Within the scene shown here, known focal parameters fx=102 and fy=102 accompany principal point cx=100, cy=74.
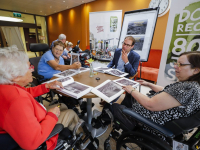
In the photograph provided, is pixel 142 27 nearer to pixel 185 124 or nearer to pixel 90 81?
pixel 90 81

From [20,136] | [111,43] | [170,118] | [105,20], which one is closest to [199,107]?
[170,118]

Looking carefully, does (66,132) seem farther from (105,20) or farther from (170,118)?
(105,20)

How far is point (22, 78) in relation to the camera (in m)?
0.73

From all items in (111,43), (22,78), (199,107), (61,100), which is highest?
(111,43)

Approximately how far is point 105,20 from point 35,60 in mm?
3319

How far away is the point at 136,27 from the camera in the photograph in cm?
244

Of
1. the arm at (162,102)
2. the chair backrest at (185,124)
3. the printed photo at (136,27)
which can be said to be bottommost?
the chair backrest at (185,124)

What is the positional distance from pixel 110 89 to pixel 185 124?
0.63m

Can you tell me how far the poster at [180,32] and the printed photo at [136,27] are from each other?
496 millimetres

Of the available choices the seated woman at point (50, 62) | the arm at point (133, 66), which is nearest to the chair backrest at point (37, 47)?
the seated woman at point (50, 62)

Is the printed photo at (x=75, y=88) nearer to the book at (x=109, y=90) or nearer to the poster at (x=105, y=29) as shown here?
the book at (x=109, y=90)

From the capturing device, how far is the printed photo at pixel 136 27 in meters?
2.34

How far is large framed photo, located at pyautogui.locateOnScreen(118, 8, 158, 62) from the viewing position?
2.23 metres

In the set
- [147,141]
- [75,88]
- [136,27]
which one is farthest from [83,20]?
[147,141]
